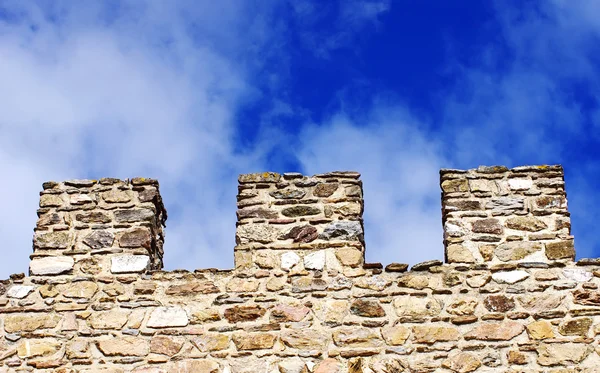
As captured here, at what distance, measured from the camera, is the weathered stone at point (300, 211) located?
8148 mm

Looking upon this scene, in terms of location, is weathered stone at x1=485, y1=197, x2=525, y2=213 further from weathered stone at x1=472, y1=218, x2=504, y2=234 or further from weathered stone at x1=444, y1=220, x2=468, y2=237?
weathered stone at x1=444, y1=220, x2=468, y2=237

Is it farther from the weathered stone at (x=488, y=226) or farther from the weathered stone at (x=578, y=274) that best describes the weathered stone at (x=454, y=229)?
the weathered stone at (x=578, y=274)

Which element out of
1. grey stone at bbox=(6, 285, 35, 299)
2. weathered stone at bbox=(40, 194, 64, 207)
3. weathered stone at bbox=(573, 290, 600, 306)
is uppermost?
weathered stone at bbox=(40, 194, 64, 207)

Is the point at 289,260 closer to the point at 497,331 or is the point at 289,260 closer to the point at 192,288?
the point at 192,288

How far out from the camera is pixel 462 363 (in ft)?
24.1

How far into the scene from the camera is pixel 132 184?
8.43 m

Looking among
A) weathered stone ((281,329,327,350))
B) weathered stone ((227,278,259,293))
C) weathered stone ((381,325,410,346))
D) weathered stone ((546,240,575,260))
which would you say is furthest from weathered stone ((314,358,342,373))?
weathered stone ((546,240,575,260))

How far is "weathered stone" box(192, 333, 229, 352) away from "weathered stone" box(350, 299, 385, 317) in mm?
1087

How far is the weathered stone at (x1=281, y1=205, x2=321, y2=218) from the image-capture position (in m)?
8.15

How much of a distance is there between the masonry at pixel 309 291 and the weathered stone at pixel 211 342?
0.01 meters

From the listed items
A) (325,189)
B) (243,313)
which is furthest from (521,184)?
(243,313)

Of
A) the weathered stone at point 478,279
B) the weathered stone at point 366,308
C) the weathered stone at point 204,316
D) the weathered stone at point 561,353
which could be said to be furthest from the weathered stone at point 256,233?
the weathered stone at point 561,353

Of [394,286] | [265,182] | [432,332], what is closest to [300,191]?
[265,182]

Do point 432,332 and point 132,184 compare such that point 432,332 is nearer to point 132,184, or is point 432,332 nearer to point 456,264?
point 456,264
